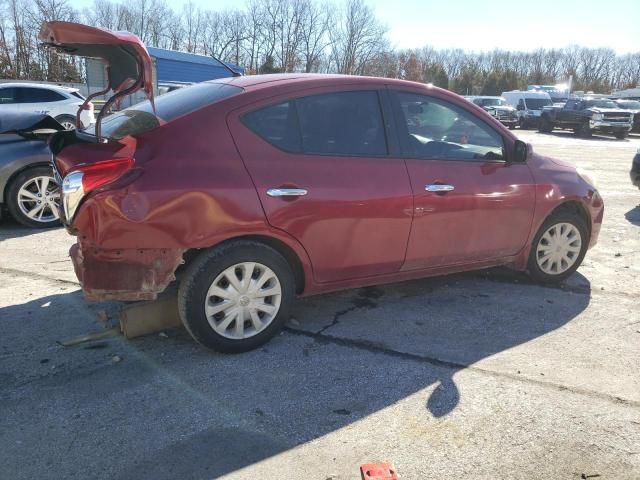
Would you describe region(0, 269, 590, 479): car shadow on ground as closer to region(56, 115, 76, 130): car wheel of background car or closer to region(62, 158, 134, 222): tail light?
region(62, 158, 134, 222): tail light

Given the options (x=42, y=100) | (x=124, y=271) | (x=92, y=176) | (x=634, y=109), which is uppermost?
(x=42, y=100)

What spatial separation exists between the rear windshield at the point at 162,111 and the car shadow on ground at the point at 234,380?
1389 millimetres

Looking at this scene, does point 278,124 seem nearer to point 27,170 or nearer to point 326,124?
point 326,124

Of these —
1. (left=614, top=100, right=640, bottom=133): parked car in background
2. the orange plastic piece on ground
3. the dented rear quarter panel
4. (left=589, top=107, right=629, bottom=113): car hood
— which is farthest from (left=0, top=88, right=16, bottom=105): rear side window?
(left=614, top=100, right=640, bottom=133): parked car in background

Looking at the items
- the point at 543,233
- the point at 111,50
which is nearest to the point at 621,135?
the point at 543,233

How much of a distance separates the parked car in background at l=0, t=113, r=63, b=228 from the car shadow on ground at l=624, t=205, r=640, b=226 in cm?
755

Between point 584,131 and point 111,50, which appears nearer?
point 111,50

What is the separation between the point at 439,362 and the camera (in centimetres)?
350

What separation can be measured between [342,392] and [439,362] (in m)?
0.74

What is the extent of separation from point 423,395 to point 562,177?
2.63 metres

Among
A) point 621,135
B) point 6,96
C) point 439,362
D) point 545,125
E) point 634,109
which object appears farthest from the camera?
point 545,125

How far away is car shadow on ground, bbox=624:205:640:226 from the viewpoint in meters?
7.78

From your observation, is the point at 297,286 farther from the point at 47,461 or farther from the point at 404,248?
the point at 47,461

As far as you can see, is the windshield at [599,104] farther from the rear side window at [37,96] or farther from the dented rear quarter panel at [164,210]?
the dented rear quarter panel at [164,210]
